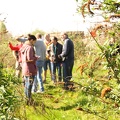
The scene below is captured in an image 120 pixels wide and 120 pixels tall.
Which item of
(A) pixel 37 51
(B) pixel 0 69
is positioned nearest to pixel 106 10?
(B) pixel 0 69

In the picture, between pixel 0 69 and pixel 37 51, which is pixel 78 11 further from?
pixel 37 51

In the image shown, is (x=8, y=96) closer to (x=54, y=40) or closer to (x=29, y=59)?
(x=29, y=59)

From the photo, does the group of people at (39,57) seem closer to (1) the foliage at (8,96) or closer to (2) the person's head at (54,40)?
(2) the person's head at (54,40)

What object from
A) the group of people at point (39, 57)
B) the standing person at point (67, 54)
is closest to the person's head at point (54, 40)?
the group of people at point (39, 57)

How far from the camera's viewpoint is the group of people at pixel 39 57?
7418 millimetres

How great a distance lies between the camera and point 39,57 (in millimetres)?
8547

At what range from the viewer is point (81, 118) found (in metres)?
6.07

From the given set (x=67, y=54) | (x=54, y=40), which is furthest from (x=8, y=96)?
(x=54, y=40)

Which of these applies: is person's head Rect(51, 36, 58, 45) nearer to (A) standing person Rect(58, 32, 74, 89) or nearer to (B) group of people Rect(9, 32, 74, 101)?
(B) group of people Rect(9, 32, 74, 101)

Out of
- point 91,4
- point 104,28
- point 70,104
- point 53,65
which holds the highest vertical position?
point 91,4

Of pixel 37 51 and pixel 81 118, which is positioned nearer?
pixel 81 118

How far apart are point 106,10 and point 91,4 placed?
178mm

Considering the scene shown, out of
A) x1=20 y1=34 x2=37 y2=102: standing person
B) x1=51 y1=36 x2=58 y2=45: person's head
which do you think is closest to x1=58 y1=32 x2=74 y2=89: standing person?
x1=51 y1=36 x2=58 y2=45: person's head

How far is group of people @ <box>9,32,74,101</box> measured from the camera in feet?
24.3
